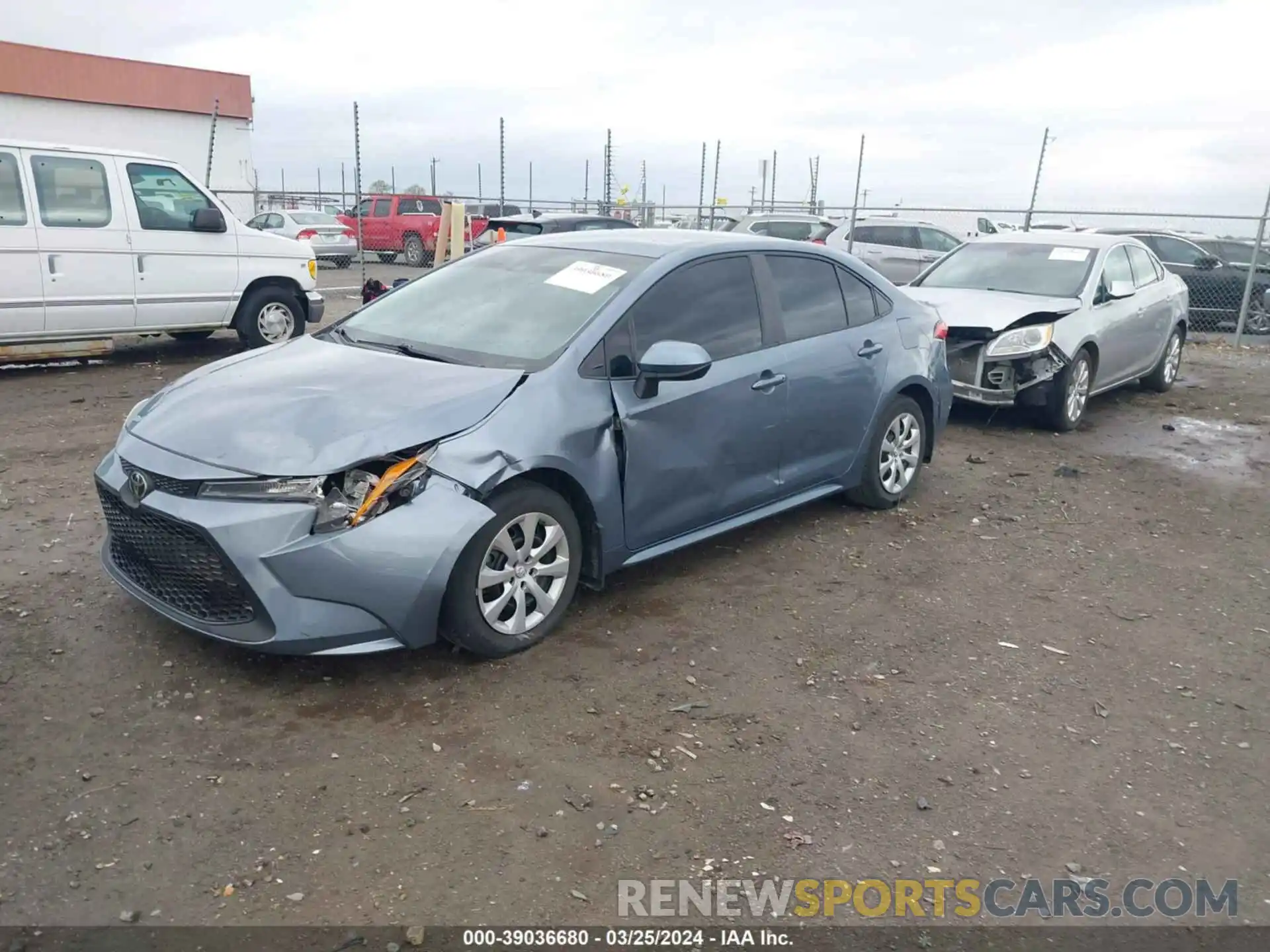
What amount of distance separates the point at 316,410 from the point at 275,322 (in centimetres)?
702

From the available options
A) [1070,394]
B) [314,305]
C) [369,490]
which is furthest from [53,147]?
[1070,394]

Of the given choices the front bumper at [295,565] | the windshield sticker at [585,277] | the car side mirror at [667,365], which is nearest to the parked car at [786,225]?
the windshield sticker at [585,277]

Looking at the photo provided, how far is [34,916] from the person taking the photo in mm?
2541

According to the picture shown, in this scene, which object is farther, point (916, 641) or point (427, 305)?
point (427, 305)

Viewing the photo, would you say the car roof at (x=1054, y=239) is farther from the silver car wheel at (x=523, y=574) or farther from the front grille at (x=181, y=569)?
the front grille at (x=181, y=569)

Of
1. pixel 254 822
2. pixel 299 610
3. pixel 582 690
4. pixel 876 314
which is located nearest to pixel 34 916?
pixel 254 822

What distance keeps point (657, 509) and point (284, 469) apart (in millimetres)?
1637

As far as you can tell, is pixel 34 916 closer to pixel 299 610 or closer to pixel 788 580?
pixel 299 610

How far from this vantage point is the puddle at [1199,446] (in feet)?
25.1

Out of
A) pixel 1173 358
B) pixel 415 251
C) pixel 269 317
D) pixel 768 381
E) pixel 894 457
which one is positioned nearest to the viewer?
pixel 768 381

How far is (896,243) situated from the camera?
17.6 metres

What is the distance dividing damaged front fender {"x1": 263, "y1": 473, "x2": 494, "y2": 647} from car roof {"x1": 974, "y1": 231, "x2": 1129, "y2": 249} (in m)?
7.56

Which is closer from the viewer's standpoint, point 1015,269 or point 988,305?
point 988,305

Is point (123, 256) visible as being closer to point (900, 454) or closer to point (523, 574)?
point (523, 574)
